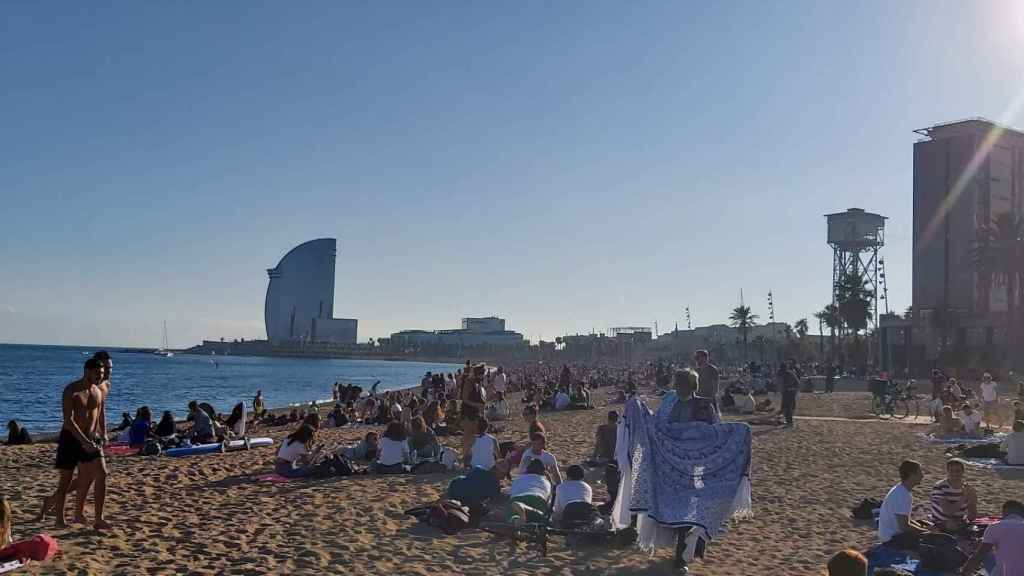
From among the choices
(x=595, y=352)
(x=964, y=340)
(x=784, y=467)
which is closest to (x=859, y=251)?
(x=964, y=340)

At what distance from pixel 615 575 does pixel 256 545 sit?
3041 millimetres

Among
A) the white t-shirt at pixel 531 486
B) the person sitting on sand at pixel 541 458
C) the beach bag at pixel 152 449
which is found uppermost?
the person sitting on sand at pixel 541 458

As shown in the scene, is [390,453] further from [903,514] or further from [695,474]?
[903,514]

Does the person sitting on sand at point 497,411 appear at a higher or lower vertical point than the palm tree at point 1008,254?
lower

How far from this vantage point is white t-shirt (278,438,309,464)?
33.2 feet

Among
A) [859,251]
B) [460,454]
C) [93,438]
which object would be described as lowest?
[460,454]

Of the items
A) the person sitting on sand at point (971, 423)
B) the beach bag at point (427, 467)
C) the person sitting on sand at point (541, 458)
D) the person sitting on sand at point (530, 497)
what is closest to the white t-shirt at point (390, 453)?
the beach bag at point (427, 467)

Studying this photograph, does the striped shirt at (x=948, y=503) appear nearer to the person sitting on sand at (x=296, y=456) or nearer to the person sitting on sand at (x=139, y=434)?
the person sitting on sand at (x=296, y=456)

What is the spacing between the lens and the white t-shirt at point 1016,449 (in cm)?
1098

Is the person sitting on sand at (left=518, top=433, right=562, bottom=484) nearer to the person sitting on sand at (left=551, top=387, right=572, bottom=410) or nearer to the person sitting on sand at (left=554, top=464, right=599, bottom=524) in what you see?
the person sitting on sand at (left=554, top=464, right=599, bottom=524)

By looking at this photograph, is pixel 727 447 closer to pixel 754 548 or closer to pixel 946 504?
pixel 754 548

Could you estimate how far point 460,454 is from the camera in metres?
12.8

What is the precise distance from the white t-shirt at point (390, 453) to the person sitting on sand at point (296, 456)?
0.94 meters

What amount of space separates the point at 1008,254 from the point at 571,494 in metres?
45.0
